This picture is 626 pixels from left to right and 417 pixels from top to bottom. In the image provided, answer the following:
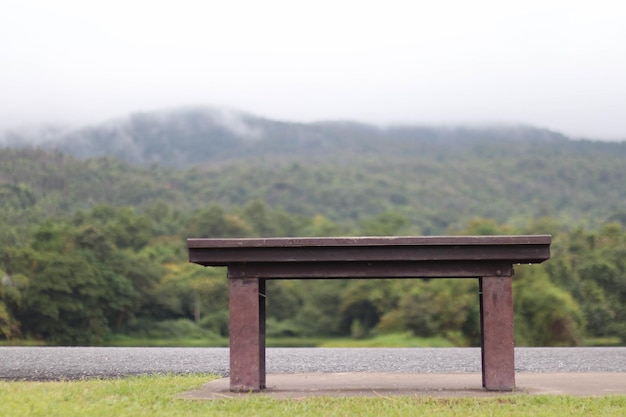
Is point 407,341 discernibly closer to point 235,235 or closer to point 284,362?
point 284,362

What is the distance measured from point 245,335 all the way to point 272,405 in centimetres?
117

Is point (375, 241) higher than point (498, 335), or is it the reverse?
point (375, 241)

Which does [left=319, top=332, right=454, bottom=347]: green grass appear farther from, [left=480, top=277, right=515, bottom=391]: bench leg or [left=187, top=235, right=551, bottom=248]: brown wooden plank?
[left=187, top=235, right=551, bottom=248]: brown wooden plank

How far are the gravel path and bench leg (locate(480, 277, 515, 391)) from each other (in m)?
3.45

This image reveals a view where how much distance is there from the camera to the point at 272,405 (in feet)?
26.2

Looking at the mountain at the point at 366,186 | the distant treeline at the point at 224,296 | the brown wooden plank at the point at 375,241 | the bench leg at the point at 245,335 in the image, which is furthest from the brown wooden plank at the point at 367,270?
the mountain at the point at 366,186

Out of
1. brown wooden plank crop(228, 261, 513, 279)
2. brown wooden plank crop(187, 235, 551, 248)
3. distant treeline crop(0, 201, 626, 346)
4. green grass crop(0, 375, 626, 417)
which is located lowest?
distant treeline crop(0, 201, 626, 346)

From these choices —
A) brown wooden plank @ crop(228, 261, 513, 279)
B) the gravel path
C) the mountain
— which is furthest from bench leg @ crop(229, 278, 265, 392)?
the mountain

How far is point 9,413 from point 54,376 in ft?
12.7

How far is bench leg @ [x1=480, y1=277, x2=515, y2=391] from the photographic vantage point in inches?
346

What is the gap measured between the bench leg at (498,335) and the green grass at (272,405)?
1.44 feet

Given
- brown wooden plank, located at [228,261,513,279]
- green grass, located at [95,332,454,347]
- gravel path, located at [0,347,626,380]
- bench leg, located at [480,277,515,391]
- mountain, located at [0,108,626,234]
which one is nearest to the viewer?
bench leg, located at [480,277,515,391]

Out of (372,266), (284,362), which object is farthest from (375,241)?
(284,362)

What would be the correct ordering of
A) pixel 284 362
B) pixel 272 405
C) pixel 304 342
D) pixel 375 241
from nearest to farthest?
1. pixel 272 405
2. pixel 375 241
3. pixel 284 362
4. pixel 304 342
